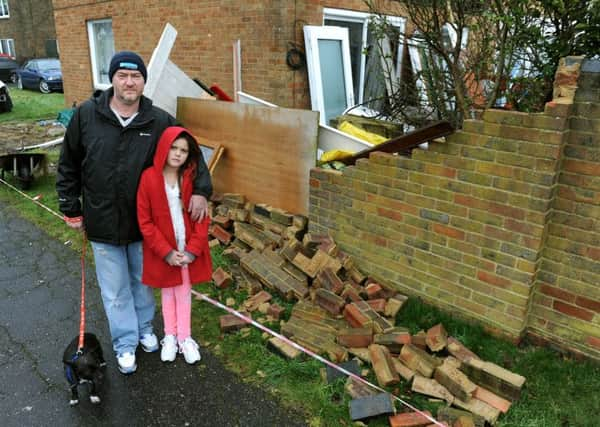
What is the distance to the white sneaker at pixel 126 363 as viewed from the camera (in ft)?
10.0

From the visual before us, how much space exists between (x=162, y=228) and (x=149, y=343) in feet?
3.10

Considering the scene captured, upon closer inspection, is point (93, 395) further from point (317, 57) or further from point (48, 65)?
point (48, 65)

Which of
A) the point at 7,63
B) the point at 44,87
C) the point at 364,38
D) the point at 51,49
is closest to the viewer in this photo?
the point at 364,38

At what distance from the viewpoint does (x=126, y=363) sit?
3.06m

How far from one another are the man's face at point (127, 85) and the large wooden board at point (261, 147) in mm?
2050

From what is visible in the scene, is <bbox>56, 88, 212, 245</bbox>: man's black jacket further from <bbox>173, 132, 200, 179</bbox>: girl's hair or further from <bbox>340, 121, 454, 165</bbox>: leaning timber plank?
<bbox>340, 121, 454, 165</bbox>: leaning timber plank

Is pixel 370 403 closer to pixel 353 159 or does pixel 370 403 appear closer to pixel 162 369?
pixel 162 369

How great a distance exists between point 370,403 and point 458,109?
10.8 feet

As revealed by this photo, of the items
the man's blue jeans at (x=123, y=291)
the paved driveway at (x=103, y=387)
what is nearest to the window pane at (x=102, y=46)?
the paved driveway at (x=103, y=387)

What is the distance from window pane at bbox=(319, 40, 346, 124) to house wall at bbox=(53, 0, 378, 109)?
0.31 metres

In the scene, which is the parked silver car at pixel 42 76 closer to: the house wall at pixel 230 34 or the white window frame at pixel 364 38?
the house wall at pixel 230 34

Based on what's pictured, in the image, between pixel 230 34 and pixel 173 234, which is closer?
pixel 173 234

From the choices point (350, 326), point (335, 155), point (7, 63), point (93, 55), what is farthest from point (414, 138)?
point (7, 63)

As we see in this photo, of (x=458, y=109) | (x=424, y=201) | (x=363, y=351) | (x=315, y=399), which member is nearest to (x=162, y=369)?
(x=315, y=399)
